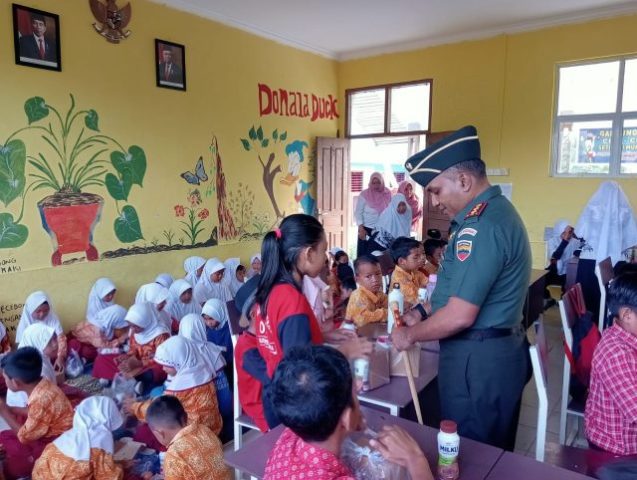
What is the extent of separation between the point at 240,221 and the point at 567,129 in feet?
13.2

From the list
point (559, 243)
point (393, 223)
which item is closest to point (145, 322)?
point (393, 223)

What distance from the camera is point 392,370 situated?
6.48 feet

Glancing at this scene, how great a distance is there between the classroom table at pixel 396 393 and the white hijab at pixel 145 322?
7.26ft

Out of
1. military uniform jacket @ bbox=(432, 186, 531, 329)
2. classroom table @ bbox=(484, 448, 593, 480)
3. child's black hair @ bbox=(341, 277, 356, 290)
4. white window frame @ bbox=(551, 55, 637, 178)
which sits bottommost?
child's black hair @ bbox=(341, 277, 356, 290)

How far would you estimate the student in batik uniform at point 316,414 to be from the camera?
1000 mm

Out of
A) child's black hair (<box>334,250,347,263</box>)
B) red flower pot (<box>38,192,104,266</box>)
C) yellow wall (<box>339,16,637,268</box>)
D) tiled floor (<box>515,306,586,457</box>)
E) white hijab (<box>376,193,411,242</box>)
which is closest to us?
tiled floor (<box>515,306,586,457</box>)

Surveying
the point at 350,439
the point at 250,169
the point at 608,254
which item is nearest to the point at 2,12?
the point at 250,169

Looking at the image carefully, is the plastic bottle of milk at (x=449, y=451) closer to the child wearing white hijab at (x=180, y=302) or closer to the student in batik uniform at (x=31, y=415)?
the student in batik uniform at (x=31, y=415)

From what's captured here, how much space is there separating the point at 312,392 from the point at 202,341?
228cm

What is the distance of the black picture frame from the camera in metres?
4.92

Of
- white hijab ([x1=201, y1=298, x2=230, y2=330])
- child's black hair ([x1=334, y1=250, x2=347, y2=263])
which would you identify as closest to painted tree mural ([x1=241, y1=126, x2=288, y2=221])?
child's black hair ([x1=334, y1=250, x2=347, y2=263])

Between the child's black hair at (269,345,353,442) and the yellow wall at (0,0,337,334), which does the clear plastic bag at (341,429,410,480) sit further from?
the yellow wall at (0,0,337,334)

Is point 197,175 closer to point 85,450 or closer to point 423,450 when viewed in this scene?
point 85,450

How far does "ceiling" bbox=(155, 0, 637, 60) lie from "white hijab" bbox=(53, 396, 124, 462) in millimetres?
4226
